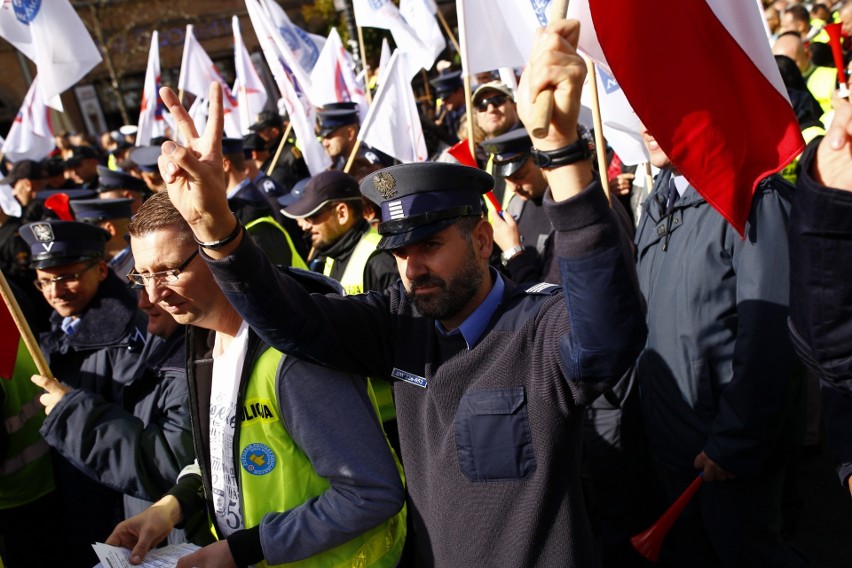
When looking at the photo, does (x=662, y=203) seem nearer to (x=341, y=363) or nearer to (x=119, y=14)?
(x=341, y=363)

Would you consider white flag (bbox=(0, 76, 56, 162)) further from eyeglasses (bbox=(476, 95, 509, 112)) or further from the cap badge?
the cap badge

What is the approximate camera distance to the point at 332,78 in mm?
7398

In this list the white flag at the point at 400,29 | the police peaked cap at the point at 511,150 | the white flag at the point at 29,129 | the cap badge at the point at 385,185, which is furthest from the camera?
the white flag at the point at 29,129

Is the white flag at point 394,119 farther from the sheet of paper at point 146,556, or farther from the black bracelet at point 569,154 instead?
the black bracelet at point 569,154

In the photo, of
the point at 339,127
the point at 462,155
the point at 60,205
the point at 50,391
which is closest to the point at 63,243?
the point at 50,391

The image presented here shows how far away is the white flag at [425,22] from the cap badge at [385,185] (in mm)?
4560

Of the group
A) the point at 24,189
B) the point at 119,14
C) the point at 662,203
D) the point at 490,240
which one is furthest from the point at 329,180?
the point at 119,14

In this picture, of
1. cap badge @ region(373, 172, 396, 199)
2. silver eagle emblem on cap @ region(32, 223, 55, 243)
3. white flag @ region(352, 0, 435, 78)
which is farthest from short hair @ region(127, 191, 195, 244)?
white flag @ region(352, 0, 435, 78)

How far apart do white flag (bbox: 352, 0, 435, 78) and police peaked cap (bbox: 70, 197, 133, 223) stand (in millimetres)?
2514

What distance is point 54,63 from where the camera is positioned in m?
4.91

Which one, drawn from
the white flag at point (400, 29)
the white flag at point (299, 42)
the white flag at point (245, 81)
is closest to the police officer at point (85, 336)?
the white flag at point (400, 29)

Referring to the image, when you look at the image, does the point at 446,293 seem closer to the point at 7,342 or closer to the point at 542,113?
the point at 542,113

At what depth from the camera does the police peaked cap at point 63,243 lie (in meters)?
3.29

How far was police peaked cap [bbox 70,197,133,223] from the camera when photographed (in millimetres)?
5082
